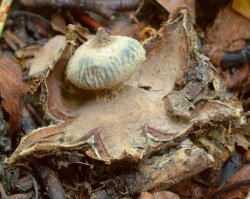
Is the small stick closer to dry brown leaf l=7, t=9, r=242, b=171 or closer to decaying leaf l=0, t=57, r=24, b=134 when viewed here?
decaying leaf l=0, t=57, r=24, b=134

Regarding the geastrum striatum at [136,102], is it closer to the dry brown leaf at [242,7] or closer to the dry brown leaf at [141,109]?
the dry brown leaf at [141,109]

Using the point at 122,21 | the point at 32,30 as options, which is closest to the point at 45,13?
the point at 32,30

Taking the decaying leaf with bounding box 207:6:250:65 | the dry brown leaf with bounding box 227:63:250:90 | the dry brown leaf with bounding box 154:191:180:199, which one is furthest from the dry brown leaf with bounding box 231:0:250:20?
the dry brown leaf with bounding box 154:191:180:199

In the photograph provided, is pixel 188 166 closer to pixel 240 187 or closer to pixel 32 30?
pixel 240 187

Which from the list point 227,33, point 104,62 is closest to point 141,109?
point 104,62

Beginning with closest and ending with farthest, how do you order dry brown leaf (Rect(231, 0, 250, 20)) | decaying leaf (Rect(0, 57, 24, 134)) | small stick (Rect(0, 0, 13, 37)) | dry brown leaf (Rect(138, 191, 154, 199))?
dry brown leaf (Rect(138, 191, 154, 199)) < decaying leaf (Rect(0, 57, 24, 134)) < small stick (Rect(0, 0, 13, 37)) < dry brown leaf (Rect(231, 0, 250, 20))

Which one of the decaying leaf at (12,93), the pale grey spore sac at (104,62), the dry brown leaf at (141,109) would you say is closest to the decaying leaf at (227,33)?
the dry brown leaf at (141,109)

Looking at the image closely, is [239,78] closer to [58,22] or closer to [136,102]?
[136,102]
